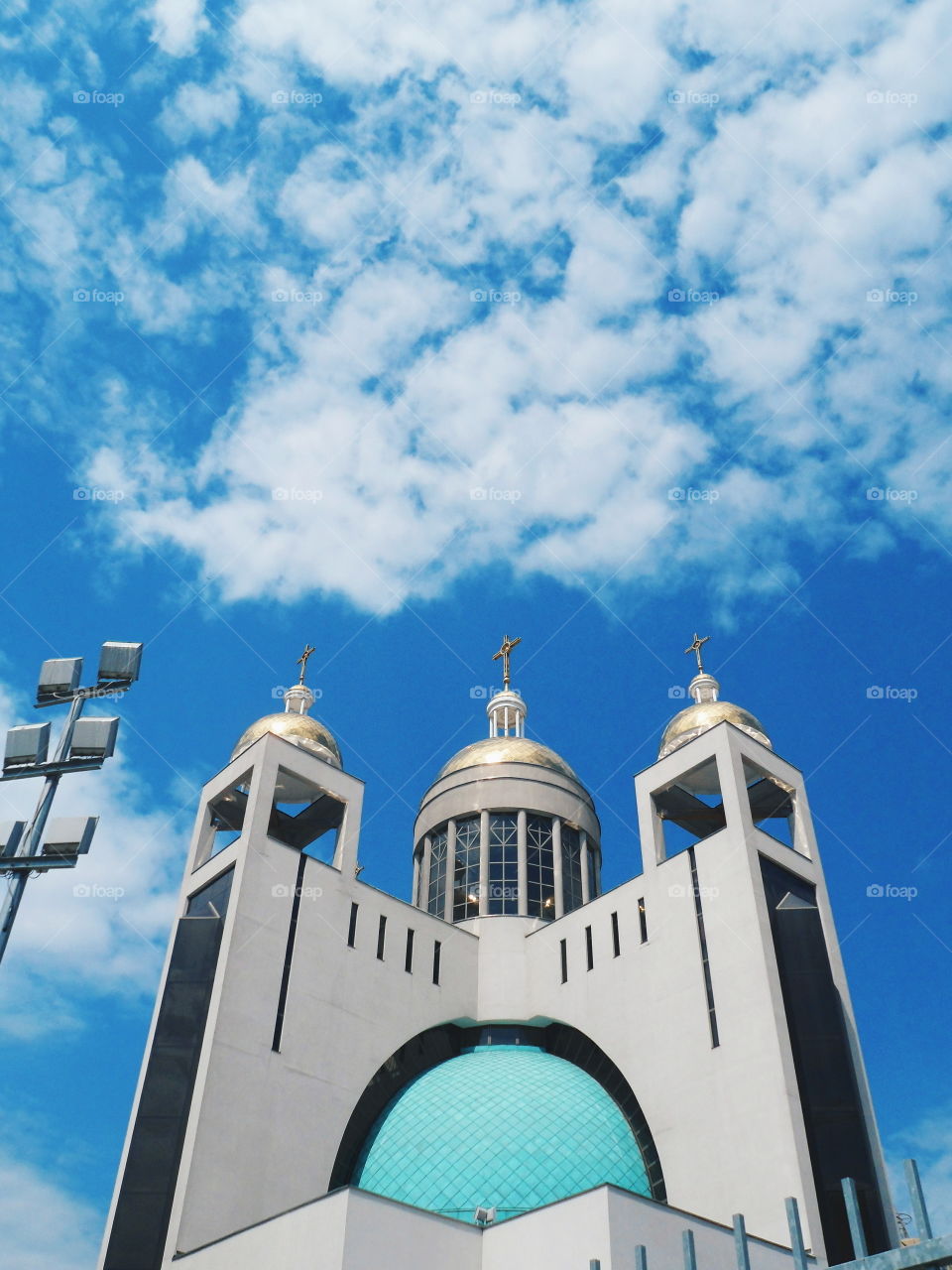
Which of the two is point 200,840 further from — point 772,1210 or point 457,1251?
point 772,1210

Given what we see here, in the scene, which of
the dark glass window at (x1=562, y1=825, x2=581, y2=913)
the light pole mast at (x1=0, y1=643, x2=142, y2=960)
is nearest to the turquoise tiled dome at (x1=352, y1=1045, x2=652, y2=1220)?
the dark glass window at (x1=562, y1=825, x2=581, y2=913)

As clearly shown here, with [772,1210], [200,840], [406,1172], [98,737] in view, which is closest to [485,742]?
[200,840]

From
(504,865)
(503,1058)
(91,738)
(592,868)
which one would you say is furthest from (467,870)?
(91,738)

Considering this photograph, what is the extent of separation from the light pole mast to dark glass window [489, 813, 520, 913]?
15.8 meters

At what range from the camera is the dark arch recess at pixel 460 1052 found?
21.3 m

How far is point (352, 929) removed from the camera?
24.2m

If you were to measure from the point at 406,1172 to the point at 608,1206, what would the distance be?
5634mm

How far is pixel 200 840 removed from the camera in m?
25.9

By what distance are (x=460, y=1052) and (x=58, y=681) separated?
15.0 metres

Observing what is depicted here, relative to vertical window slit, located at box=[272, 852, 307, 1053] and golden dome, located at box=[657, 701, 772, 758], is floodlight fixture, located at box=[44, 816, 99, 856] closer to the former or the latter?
vertical window slit, located at box=[272, 852, 307, 1053]

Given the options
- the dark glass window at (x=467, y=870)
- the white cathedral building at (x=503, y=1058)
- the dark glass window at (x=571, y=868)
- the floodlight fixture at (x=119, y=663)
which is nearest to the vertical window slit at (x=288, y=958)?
the white cathedral building at (x=503, y=1058)

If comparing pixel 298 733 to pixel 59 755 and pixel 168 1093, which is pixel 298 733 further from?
pixel 59 755

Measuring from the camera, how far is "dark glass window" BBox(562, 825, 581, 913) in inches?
1169

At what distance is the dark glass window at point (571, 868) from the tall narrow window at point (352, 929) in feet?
23.0
